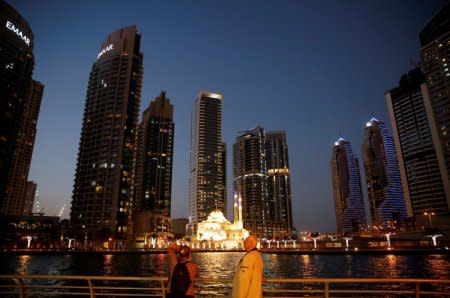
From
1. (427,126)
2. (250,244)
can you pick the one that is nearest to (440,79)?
(427,126)

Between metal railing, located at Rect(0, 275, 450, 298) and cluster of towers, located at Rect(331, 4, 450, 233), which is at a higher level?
cluster of towers, located at Rect(331, 4, 450, 233)

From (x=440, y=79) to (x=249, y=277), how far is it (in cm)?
17658

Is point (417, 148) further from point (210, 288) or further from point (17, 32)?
point (17, 32)

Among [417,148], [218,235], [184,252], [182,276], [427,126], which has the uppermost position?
[427,126]

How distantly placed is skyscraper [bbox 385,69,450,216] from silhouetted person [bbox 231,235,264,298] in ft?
557

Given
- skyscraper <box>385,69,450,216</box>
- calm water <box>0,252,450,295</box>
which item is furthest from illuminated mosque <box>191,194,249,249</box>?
calm water <box>0,252,450,295</box>

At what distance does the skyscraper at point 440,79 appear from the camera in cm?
13725

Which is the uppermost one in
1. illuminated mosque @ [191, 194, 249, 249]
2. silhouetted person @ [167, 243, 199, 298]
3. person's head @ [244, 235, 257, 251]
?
illuminated mosque @ [191, 194, 249, 249]

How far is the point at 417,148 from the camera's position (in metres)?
178

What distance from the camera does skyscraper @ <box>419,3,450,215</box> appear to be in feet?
450

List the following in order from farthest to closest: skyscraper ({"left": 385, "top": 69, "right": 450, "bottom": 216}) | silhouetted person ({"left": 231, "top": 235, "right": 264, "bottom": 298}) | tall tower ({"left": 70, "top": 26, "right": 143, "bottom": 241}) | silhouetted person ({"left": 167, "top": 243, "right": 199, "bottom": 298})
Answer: skyscraper ({"left": 385, "top": 69, "right": 450, "bottom": 216}), tall tower ({"left": 70, "top": 26, "right": 143, "bottom": 241}), silhouetted person ({"left": 167, "top": 243, "right": 199, "bottom": 298}), silhouetted person ({"left": 231, "top": 235, "right": 264, "bottom": 298})

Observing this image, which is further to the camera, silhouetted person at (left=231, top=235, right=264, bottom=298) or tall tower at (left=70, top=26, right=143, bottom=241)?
tall tower at (left=70, top=26, right=143, bottom=241)

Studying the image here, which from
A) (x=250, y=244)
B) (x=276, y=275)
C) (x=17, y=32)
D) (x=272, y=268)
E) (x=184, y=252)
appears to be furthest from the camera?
(x=17, y=32)

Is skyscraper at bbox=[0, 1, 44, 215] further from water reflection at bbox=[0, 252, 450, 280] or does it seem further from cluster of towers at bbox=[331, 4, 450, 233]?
cluster of towers at bbox=[331, 4, 450, 233]
